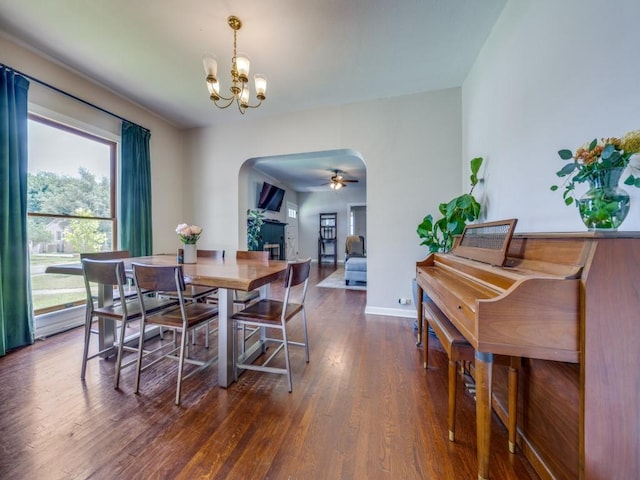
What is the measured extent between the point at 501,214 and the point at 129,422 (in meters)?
2.96

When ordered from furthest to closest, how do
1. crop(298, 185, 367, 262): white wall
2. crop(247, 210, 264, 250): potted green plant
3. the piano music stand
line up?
1. crop(298, 185, 367, 262): white wall
2. crop(247, 210, 264, 250): potted green plant
3. the piano music stand

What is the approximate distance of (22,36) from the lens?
230cm

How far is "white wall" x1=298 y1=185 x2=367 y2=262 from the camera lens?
9.04 meters

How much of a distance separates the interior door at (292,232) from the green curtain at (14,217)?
638 cm

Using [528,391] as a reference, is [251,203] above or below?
above

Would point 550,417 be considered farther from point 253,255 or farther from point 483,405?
point 253,255

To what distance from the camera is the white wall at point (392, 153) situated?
318 centimetres

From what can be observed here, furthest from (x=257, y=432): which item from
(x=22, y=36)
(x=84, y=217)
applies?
(x=22, y=36)

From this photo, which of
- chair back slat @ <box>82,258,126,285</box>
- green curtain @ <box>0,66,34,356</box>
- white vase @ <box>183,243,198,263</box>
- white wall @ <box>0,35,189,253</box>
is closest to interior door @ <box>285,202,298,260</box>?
white wall @ <box>0,35,189,253</box>

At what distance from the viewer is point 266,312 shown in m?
1.93

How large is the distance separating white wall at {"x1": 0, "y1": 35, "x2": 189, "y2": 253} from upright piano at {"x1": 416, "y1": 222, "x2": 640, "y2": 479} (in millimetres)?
4171

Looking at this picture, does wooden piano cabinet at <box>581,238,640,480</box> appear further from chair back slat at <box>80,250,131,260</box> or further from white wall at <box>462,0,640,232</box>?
chair back slat at <box>80,250,131,260</box>

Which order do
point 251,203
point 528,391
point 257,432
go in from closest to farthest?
point 528,391
point 257,432
point 251,203

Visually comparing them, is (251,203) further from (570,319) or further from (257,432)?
(570,319)
